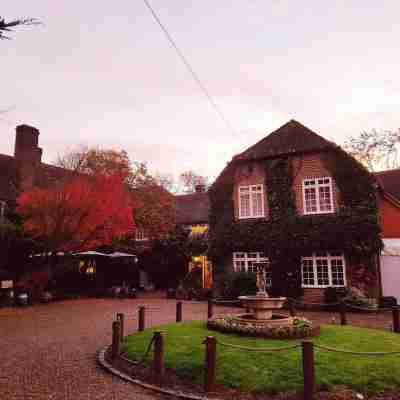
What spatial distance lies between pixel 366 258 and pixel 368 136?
55.1 feet

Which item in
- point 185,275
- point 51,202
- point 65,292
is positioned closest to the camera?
point 51,202

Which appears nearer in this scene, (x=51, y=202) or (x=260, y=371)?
(x=260, y=371)

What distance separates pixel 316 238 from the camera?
18.5 m

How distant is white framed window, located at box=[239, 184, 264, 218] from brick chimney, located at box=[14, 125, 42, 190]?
58.5ft

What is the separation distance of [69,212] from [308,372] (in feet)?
52.6

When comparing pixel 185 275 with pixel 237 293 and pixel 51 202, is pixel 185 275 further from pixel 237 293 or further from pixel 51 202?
pixel 51 202

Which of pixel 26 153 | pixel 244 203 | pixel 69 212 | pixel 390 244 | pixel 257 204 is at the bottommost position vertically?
pixel 390 244

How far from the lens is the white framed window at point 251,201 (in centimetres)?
2109

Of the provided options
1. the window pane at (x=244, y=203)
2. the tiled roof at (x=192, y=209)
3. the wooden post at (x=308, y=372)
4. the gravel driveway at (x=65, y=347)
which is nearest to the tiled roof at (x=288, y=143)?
the window pane at (x=244, y=203)

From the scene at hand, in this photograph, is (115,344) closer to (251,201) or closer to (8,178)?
(251,201)

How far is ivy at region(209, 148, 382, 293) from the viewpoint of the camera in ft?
58.8

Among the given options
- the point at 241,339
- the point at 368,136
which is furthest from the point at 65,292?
the point at 368,136

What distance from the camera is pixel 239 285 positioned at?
750 inches

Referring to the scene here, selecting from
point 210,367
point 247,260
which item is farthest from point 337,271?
point 210,367
